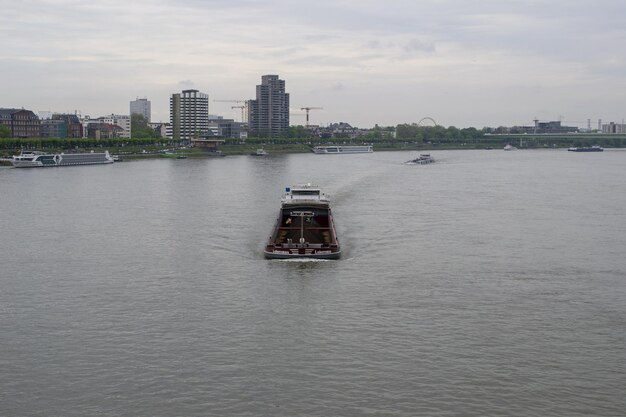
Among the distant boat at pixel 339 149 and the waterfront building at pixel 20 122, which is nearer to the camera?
the waterfront building at pixel 20 122

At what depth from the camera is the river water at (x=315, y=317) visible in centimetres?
1401

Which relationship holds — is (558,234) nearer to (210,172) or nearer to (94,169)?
(210,172)

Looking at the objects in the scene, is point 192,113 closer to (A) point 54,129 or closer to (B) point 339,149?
(A) point 54,129

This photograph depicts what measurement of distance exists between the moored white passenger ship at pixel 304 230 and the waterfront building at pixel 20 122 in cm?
9253

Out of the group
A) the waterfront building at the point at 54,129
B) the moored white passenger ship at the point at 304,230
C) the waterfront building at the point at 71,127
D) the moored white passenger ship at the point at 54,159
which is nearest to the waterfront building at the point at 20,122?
the waterfront building at the point at 54,129

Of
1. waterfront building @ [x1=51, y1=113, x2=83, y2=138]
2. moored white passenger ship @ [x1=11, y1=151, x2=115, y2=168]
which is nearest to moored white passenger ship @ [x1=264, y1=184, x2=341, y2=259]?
moored white passenger ship @ [x1=11, y1=151, x2=115, y2=168]

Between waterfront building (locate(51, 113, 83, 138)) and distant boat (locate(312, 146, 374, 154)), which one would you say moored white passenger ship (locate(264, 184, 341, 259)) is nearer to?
distant boat (locate(312, 146, 374, 154))

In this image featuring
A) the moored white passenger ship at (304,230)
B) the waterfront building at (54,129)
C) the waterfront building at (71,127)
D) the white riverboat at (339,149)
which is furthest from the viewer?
the waterfront building at (71,127)

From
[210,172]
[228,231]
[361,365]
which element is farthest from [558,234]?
[210,172]

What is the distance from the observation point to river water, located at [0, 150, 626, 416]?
46.0 feet

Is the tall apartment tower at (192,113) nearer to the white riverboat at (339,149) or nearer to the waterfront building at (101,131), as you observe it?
the waterfront building at (101,131)

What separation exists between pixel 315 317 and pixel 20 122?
356ft

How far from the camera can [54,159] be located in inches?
3265

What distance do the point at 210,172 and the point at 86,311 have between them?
5454 cm
